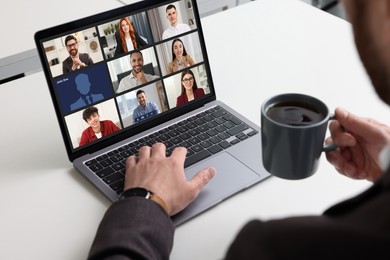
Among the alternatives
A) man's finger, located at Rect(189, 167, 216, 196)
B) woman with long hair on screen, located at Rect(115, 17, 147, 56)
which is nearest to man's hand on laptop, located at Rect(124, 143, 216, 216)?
man's finger, located at Rect(189, 167, 216, 196)

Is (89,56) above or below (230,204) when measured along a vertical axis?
above

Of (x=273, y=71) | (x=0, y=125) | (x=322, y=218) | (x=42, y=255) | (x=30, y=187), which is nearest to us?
(x=322, y=218)

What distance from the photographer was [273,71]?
137cm

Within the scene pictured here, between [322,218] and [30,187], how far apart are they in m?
0.70

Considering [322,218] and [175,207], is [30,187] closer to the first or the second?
[175,207]

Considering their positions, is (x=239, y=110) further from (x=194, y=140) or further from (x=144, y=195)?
(x=144, y=195)

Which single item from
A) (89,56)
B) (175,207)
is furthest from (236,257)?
(89,56)

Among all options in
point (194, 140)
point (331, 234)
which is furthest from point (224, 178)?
point (331, 234)

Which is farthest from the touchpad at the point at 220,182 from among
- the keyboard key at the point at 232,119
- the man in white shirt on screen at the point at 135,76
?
the man in white shirt on screen at the point at 135,76

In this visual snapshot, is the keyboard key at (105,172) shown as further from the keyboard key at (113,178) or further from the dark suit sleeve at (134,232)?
the dark suit sleeve at (134,232)

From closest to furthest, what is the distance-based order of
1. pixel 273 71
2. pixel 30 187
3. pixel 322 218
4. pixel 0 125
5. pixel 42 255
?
pixel 322 218 < pixel 42 255 < pixel 30 187 < pixel 0 125 < pixel 273 71

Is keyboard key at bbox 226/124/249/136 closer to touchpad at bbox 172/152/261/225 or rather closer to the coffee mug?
touchpad at bbox 172/152/261/225

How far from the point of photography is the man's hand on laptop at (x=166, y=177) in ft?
3.10

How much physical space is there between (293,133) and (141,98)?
1.22ft
